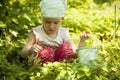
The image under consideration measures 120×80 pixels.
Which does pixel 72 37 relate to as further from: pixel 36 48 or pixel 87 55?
pixel 87 55

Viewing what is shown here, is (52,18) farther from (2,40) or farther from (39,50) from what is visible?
(2,40)

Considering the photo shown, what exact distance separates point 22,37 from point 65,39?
2.91 feet

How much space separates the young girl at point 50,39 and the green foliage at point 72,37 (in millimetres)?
129

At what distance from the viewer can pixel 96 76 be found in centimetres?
300

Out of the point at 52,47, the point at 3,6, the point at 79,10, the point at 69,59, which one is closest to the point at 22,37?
the point at 3,6

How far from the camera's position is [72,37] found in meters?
4.87

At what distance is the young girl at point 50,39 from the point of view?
11.5ft

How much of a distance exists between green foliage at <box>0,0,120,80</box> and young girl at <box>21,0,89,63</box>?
0.42ft

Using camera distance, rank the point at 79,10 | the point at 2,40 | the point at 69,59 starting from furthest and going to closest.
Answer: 1. the point at 79,10
2. the point at 2,40
3. the point at 69,59

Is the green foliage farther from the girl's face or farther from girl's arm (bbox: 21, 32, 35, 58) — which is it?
the girl's face

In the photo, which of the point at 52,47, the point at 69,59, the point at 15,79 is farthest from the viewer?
the point at 52,47

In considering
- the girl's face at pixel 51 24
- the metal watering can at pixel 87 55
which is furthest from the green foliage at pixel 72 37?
the girl's face at pixel 51 24

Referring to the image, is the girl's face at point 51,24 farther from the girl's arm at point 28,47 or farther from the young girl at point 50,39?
the girl's arm at point 28,47

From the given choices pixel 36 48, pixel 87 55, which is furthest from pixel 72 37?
pixel 87 55
